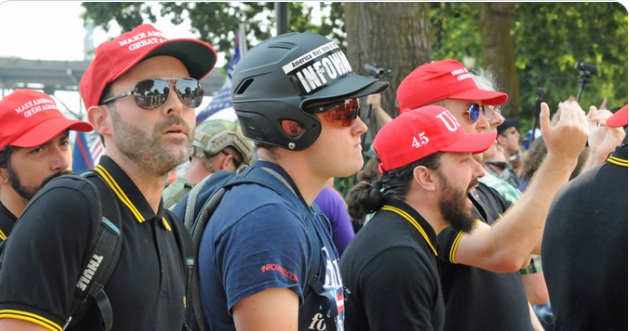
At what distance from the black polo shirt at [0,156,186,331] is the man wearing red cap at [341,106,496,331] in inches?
35.2

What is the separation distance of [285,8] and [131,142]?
6930 millimetres

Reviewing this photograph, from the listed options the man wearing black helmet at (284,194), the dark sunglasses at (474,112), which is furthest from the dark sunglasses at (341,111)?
the dark sunglasses at (474,112)

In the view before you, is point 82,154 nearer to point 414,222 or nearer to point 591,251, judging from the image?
point 414,222

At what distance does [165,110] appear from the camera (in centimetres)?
333

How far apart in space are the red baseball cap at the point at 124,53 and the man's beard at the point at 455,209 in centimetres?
138

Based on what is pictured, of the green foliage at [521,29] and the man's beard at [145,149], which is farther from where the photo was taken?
the green foliage at [521,29]

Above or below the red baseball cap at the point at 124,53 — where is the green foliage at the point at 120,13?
below

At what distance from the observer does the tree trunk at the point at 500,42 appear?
17656mm

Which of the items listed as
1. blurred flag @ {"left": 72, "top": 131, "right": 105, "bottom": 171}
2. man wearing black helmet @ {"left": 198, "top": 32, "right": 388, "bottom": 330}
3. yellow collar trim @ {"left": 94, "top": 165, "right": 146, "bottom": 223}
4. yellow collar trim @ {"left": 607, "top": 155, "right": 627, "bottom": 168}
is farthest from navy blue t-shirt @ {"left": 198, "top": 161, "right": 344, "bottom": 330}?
blurred flag @ {"left": 72, "top": 131, "right": 105, "bottom": 171}

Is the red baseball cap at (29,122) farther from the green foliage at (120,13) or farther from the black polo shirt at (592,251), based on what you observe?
the green foliage at (120,13)

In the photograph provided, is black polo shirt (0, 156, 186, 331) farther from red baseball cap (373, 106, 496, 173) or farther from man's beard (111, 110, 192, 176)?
red baseball cap (373, 106, 496, 173)

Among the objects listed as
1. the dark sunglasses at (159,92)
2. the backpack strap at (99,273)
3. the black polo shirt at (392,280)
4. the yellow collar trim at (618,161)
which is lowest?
the black polo shirt at (392,280)

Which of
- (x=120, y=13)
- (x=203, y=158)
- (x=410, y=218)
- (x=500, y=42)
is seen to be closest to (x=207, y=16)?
(x=120, y=13)

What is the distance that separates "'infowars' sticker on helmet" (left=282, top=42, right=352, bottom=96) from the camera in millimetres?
3377
